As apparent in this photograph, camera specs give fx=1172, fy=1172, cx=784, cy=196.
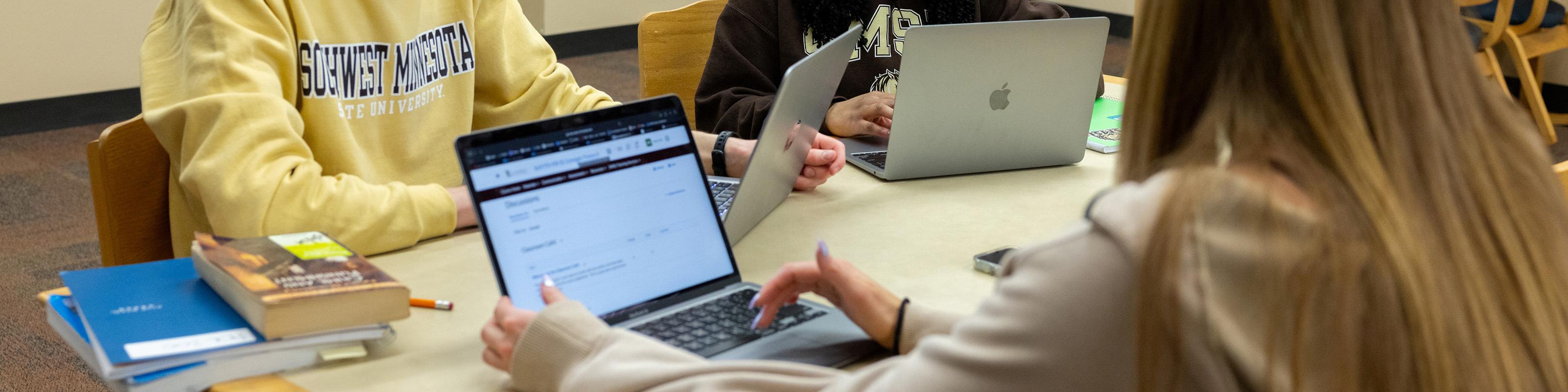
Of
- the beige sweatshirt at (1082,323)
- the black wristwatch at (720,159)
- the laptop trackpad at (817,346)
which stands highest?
the beige sweatshirt at (1082,323)

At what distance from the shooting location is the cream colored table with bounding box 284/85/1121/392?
90 cm

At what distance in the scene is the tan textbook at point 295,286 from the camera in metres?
0.86

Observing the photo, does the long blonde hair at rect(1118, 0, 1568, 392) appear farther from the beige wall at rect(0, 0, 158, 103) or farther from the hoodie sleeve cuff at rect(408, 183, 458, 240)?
the beige wall at rect(0, 0, 158, 103)

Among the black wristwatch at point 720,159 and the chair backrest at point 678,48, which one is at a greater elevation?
the black wristwatch at point 720,159

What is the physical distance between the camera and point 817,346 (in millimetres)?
923

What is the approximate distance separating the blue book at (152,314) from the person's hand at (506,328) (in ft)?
0.56

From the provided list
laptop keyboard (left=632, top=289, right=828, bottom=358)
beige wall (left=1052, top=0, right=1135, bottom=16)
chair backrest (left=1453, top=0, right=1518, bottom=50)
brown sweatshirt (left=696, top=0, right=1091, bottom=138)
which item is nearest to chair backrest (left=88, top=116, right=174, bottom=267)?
laptop keyboard (left=632, top=289, right=828, bottom=358)

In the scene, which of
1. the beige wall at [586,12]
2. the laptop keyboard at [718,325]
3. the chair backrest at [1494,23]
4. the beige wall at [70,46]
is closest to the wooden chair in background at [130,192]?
the laptop keyboard at [718,325]

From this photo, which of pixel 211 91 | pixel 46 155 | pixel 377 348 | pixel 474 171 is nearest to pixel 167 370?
pixel 377 348

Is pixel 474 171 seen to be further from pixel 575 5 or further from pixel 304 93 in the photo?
pixel 575 5

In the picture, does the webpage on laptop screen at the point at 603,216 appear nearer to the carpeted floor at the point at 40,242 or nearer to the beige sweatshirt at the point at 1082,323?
the beige sweatshirt at the point at 1082,323

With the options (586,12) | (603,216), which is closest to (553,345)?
(603,216)

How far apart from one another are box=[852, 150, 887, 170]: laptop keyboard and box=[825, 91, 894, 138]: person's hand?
0.07 meters

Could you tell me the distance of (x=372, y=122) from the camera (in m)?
1.43
